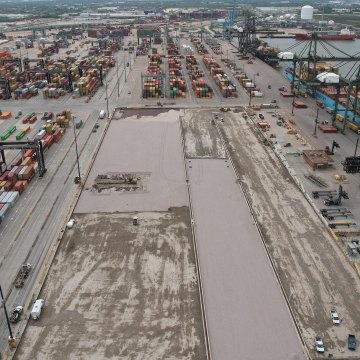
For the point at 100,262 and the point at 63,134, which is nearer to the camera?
the point at 100,262

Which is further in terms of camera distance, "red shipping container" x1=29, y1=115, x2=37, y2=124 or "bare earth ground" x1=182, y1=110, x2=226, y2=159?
"red shipping container" x1=29, y1=115, x2=37, y2=124

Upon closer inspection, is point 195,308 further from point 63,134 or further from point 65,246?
point 63,134

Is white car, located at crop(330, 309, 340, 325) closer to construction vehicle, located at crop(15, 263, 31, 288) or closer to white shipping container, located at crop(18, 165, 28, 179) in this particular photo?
construction vehicle, located at crop(15, 263, 31, 288)

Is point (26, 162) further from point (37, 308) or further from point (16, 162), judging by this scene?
point (37, 308)

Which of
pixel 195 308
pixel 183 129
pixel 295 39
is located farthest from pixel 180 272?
pixel 295 39

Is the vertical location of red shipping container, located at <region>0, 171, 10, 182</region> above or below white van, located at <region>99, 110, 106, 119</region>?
above

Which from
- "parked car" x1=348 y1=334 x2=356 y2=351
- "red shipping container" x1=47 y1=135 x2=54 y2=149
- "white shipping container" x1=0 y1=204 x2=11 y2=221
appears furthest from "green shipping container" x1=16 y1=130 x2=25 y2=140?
"parked car" x1=348 y1=334 x2=356 y2=351

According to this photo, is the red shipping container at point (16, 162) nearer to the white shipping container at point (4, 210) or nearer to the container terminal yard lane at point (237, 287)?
the white shipping container at point (4, 210)
